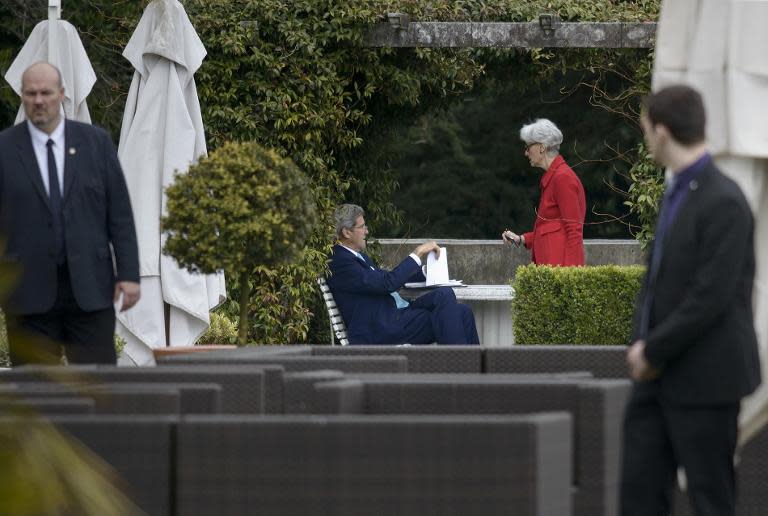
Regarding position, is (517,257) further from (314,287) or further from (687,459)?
(687,459)

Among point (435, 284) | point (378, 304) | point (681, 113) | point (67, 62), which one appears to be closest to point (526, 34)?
point (435, 284)

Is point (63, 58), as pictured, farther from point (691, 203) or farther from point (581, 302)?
point (691, 203)

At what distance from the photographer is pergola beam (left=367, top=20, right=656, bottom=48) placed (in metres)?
10.8

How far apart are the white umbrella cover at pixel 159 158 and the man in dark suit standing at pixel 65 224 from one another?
2.13 metres

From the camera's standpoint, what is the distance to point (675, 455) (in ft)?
13.2

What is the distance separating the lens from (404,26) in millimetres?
10883

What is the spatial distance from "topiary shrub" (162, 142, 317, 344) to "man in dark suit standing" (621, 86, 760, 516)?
2406 millimetres

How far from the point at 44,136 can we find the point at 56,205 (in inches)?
11.2

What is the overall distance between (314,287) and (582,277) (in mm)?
3026

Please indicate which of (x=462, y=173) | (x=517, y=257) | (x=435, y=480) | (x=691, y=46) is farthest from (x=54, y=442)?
(x=462, y=173)

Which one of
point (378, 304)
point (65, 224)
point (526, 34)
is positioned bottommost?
point (378, 304)

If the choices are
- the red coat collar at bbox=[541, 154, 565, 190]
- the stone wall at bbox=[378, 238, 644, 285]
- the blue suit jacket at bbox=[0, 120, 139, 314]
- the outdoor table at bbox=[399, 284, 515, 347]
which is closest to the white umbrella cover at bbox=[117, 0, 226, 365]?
the blue suit jacket at bbox=[0, 120, 139, 314]

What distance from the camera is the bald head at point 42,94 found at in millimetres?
5590

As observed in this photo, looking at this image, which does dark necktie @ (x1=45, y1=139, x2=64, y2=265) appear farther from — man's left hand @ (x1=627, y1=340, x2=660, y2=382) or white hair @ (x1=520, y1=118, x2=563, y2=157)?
white hair @ (x1=520, y1=118, x2=563, y2=157)
